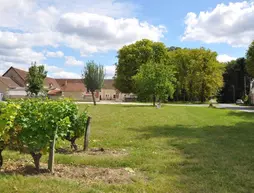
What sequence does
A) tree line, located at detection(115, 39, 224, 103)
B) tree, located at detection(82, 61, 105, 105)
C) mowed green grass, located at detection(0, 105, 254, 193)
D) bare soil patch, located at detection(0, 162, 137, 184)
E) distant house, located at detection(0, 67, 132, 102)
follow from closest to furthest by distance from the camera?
mowed green grass, located at detection(0, 105, 254, 193)
bare soil patch, located at detection(0, 162, 137, 184)
tree, located at detection(82, 61, 105, 105)
tree line, located at detection(115, 39, 224, 103)
distant house, located at detection(0, 67, 132, 102)

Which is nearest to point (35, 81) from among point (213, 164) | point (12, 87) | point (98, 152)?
point (12, 87)

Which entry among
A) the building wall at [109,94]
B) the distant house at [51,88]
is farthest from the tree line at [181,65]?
the building wall at [109,94]

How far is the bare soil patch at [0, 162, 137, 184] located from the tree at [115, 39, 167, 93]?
58.0 meters

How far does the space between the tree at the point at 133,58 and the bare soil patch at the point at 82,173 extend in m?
58.0

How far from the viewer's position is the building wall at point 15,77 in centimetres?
8206

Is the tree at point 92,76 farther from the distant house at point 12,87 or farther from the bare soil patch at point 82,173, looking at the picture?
the bare soil patch at point 82,173

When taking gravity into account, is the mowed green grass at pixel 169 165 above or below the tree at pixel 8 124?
below

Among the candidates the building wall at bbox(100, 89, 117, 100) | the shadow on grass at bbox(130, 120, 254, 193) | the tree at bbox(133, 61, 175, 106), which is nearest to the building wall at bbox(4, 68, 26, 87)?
the building wall at bbox(100, 89, 117, 100)

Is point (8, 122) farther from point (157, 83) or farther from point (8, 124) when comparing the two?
point (157, 83)

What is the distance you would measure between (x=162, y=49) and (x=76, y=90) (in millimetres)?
41904

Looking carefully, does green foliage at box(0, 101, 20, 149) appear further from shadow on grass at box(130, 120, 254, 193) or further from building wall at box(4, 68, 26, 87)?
building wall at box(4, 68, 26, 87)

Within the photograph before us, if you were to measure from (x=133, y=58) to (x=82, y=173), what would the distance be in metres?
59.6

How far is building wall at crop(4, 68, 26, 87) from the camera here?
82062mm

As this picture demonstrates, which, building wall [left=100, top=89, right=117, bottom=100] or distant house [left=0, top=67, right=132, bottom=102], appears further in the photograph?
building wall [left=100, top=89, right=117, bottom=100]
